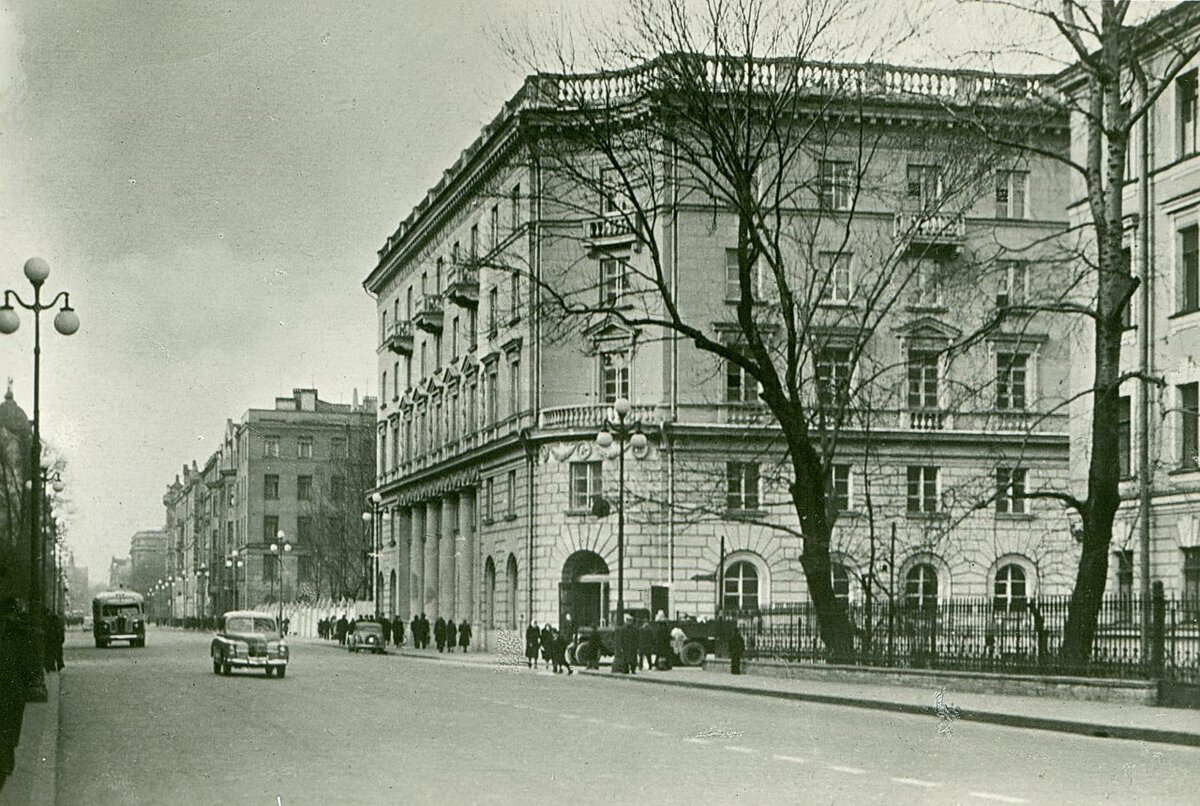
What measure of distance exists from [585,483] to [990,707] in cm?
3406

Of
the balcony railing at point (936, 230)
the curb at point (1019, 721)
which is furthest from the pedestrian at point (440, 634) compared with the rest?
the curb at point (1019, 721)

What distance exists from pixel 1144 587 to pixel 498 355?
37.2 metres

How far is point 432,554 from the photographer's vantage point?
74.3 m

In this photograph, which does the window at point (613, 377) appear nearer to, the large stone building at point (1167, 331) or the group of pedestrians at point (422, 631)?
the group of pedestrians at point (422, 631)

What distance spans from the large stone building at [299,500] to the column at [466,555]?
3363 centimetres

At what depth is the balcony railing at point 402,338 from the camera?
79.2 meters

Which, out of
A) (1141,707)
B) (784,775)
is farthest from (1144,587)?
(784,775)

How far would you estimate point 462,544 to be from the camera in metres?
68.1

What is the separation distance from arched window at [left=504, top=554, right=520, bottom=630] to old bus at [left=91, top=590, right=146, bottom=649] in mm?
18141

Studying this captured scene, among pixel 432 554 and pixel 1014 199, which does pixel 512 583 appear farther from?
pixel 1014 199

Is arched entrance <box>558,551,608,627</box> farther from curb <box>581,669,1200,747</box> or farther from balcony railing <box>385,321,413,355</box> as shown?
curb <box>581,669,1200,747</box>

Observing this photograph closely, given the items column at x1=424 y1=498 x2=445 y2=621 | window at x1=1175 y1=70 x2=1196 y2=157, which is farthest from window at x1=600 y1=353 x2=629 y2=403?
window at x1=1175 y1=70 x2=1196 y2=157

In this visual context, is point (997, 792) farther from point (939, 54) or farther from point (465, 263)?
point (465, 263)

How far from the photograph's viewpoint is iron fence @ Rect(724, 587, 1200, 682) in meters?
23.0
